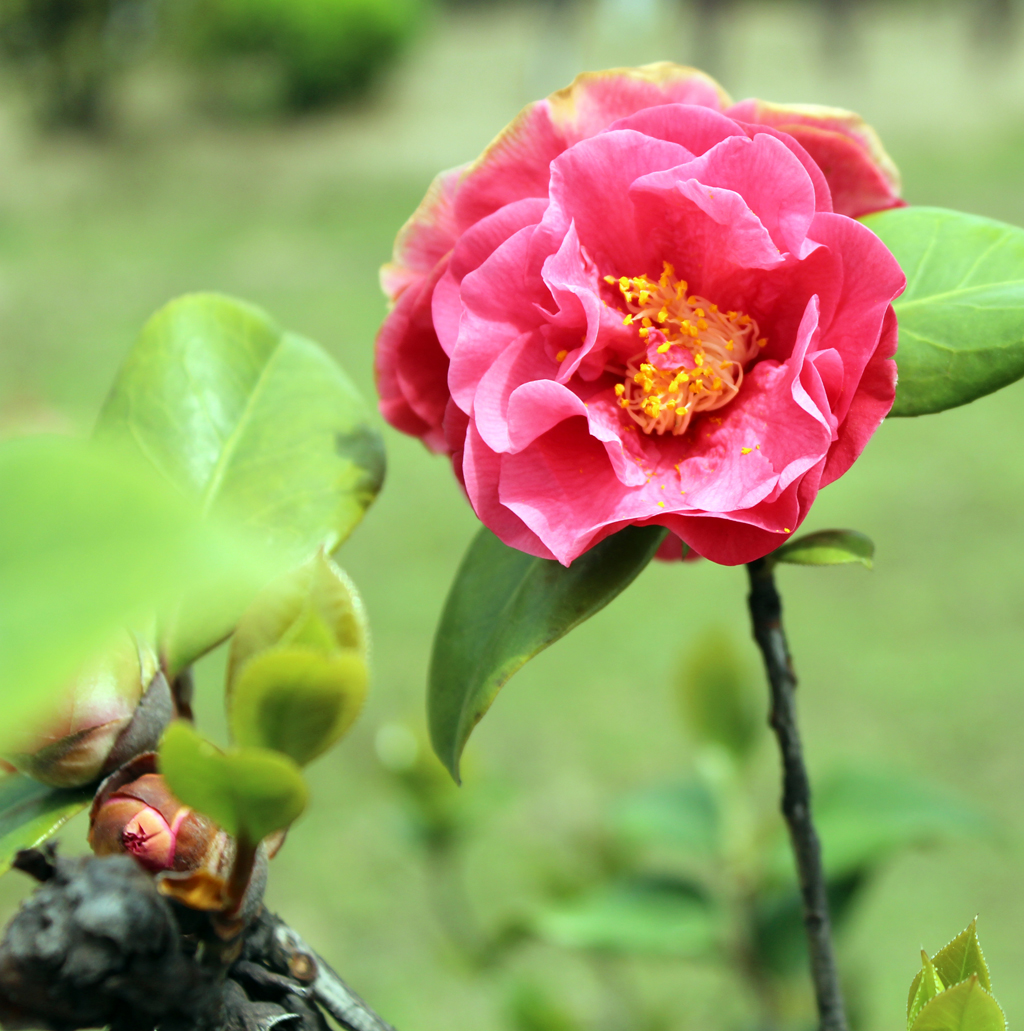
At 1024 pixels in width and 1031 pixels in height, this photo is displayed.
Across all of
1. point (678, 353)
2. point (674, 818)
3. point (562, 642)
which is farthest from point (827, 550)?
point (562, 642)

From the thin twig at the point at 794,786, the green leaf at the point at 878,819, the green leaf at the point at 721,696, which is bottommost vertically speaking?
the green leaf at the point at 878,819

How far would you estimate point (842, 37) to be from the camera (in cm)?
857

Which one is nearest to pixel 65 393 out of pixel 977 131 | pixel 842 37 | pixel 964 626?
pixel 964 626

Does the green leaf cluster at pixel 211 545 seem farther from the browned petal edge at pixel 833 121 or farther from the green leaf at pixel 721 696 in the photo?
the green leaf at pixel 721 696

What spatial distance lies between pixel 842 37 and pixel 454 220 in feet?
30.0

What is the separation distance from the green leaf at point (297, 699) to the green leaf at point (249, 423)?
199 mm

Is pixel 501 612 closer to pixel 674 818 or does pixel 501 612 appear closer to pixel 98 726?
pixel 98 726

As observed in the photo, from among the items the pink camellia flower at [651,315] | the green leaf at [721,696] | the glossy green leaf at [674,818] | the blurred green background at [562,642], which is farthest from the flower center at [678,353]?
the glossy green leaf at [674,818]

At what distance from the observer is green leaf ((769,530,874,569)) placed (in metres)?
0.49

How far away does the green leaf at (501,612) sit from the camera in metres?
0.47

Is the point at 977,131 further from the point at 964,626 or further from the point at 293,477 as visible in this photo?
the point at 293,477

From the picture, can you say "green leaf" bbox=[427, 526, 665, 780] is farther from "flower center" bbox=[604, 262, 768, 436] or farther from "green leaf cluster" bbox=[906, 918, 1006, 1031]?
"green leaf cluster" bbox=[906, 918, 1006, 1031]

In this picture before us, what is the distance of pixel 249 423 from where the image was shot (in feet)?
2.07

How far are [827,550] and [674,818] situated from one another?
29.5 inches
